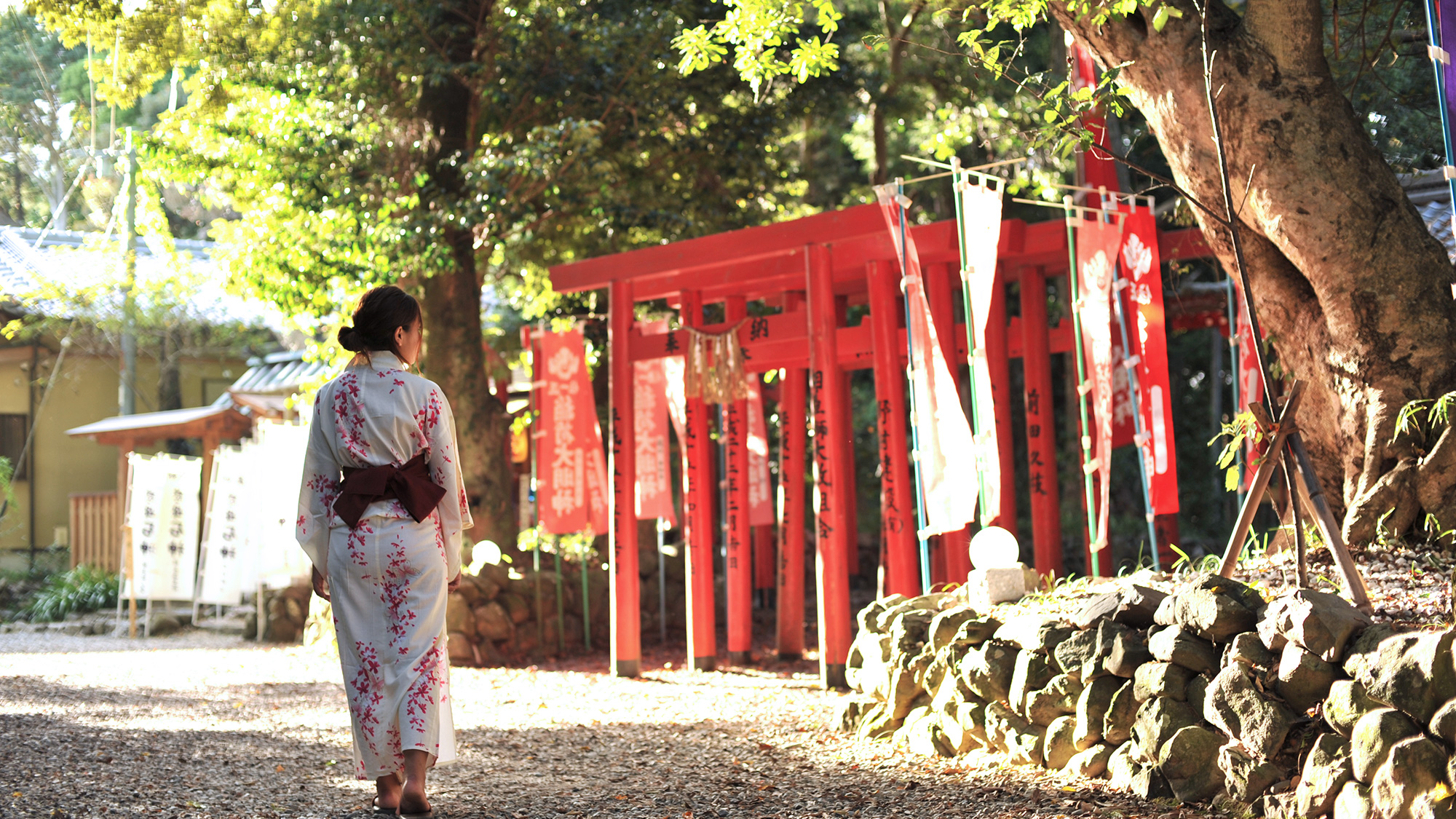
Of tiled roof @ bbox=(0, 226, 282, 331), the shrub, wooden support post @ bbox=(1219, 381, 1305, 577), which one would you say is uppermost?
tiled roof @ bbox=(0, 226, 282, 331)

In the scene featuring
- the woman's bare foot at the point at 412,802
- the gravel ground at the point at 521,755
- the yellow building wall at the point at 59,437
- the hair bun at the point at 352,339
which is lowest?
the gravel ground at the point at 521,755

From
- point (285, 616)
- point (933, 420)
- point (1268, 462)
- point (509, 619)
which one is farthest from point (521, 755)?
point (285, 616)

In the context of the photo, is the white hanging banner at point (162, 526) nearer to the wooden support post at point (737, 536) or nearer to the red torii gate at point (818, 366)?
the red torii gate at point (818, 366)

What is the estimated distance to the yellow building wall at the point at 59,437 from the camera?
1655 centimetres

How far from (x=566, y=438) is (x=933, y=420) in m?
4.25

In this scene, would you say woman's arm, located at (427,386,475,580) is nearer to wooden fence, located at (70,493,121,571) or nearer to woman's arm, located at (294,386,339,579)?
woman's arm, located at (294,386,339,579)

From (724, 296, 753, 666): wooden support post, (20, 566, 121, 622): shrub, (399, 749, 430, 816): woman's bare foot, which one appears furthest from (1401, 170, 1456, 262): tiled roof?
(20, 566, 121, 622): shrub

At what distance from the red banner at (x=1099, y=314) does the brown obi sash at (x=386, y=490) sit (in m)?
3.86

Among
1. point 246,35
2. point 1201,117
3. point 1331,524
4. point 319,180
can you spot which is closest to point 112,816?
point 1331,524

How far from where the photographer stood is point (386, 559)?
3.62 meters

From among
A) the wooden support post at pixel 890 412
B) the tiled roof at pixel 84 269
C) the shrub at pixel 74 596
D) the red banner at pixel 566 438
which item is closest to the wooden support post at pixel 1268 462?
the wooden support post at pixel 890 412

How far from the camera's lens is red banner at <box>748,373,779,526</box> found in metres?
10.3

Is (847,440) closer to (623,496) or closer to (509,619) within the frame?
(623,496)

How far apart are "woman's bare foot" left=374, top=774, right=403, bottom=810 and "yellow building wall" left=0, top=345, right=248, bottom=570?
15.1 m
